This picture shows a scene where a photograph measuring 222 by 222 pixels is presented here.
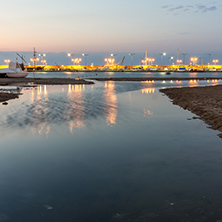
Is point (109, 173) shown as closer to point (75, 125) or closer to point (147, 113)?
point (75, 125)

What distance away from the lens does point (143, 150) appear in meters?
14.0

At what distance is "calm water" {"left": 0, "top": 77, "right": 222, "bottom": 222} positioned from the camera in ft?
25.2

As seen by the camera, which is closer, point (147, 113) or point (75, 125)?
point (75, 125)

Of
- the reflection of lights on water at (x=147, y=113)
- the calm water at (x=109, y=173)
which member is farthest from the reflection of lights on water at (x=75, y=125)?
the reflection of lights on water at (x=147, y=113)

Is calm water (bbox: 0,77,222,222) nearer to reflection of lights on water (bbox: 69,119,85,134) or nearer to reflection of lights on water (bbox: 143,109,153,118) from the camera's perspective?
reflection of lights on water (bbox: 69,119,85,134)

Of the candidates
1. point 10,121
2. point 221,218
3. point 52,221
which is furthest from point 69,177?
point 10,121

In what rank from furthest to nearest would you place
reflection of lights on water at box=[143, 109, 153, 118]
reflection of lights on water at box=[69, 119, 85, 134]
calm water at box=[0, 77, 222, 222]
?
reflection of lights on water at box=[143, 109, 153, 118] < reflection of lights on water at box=[69, 119, 85, 134] < calm water at box=[0, 77, 222, 222]

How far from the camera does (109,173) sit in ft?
35.0

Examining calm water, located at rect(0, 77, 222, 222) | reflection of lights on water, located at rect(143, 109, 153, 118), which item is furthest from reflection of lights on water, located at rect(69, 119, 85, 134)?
reflection of lights on water, located at rect(143, 109, 153, 118)

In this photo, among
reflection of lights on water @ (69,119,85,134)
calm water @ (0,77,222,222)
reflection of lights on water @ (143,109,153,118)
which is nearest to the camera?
calm water @ (0,77,222,222)

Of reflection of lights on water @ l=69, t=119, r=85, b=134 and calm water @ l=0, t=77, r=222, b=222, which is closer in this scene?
calm water @ l=0, t=77, r=222, b=222

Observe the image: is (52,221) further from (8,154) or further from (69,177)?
(8,154)

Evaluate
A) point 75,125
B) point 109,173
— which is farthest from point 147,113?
point 109,173

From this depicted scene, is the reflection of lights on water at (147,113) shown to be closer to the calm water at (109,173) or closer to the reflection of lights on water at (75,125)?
the calm water at (109,173)
